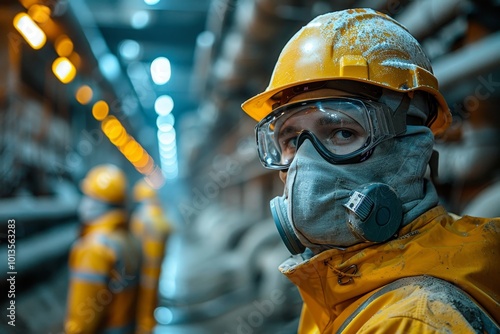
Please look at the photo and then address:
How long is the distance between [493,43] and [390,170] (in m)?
1.39

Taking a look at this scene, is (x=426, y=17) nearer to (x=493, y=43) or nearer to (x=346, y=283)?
(x=493, y=43)

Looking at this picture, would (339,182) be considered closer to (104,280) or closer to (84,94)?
(104,280)

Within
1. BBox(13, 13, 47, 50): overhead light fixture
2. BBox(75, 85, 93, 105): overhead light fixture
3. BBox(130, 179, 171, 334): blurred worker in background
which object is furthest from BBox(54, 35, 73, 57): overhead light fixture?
BBox(130, 179, 171, 334): blurred worker in background

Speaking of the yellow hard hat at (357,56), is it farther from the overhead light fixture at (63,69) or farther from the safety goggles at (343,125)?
the overhead light fixture at (63,69)

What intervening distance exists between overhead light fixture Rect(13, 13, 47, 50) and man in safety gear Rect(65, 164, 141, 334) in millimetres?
2062

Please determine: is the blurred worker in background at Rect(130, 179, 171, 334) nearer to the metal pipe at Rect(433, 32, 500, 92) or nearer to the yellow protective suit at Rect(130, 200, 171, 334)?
the yellow protective suit at Rect(130, 200, 171, 334)

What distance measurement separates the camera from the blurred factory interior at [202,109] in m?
2.86

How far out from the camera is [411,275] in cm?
114

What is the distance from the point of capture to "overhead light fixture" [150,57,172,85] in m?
11.2

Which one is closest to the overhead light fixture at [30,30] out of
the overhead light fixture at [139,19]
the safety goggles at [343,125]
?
the overhead light fixture at [139,19]

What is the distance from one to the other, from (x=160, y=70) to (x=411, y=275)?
446 inches

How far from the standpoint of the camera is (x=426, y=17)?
2.89 metres

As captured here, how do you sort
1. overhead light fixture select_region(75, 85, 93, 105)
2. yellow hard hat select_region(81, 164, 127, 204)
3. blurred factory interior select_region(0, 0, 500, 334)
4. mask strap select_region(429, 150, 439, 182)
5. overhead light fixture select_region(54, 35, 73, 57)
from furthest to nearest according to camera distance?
overhead light fixture select_region(75, 85, 93, 105) < overhead light fixture select_region(54, 35, 73, 57) < yellow hard hat select_region(81, 164, 127, 204) < blurred factory interior select_region(0, 0, 500, 334) < mask strap select_region(429, 150, 439, 182)

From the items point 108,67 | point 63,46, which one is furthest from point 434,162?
point 108,67
